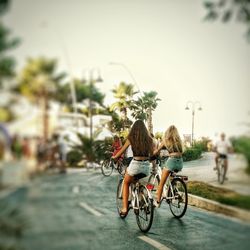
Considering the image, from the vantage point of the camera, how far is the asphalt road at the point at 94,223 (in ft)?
4.25

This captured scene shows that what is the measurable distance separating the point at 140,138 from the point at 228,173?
33 cm

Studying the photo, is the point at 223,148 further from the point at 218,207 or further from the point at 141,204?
the point at 141,204

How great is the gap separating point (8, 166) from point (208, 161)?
0.70m

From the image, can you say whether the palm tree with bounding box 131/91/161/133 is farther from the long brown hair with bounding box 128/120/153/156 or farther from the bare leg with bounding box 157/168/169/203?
the bare leg with bounding box 157/168/169/203

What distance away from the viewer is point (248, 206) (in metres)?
1.47

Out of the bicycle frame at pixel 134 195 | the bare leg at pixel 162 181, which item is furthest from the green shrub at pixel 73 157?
the bicycle frame at pixel 134 195

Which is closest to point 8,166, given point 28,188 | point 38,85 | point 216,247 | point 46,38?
point 28,188

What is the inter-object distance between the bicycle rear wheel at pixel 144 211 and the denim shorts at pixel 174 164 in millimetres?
210

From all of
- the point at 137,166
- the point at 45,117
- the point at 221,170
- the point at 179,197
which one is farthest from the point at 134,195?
the point at 45,117

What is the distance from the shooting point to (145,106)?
1.71 metres

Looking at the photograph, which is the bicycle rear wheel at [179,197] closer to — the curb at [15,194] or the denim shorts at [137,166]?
the denim shorts at [137,166]

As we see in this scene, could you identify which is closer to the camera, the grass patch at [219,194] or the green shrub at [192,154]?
the grass patch at [219,194]

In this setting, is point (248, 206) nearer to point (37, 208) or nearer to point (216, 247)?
point (216, 247)

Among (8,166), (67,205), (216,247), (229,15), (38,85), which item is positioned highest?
(229,15)
